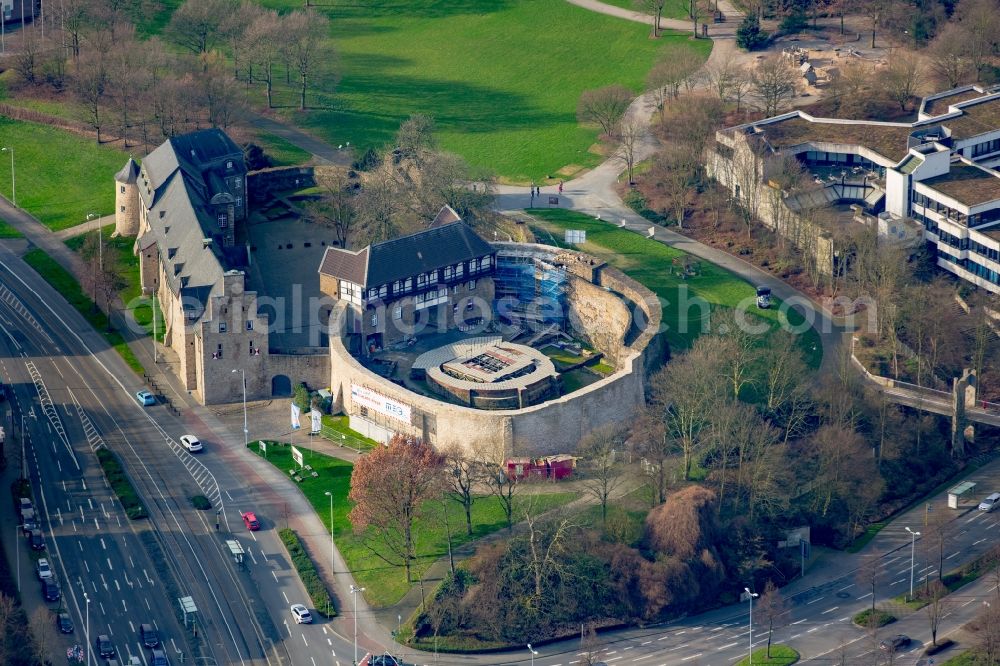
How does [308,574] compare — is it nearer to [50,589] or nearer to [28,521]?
[50,589]

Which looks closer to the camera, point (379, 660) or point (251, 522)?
point (379, 660)

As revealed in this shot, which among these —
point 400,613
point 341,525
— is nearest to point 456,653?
point 400,613

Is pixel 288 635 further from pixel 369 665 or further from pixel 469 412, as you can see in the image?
pixel 469 412

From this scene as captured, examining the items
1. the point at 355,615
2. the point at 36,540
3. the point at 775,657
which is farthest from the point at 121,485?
the point at 775,657

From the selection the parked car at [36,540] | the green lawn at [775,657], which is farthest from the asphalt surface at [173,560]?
the green lawn at [775,657]

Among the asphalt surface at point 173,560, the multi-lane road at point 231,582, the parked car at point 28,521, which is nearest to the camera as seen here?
the asphalt surface at point 173,560

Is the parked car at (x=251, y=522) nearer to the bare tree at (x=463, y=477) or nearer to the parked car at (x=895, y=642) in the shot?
the bare tree at (x=463, y=477)
